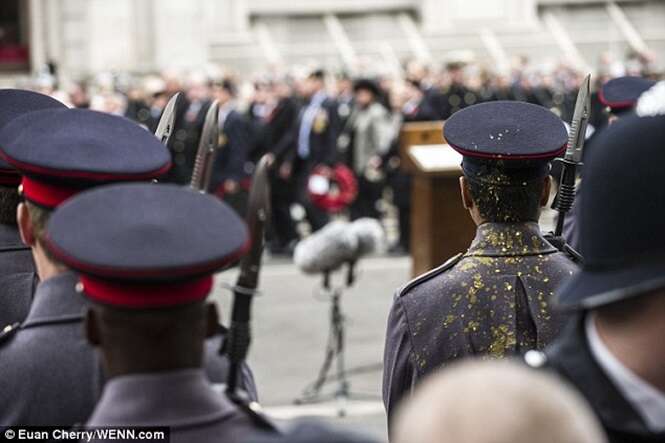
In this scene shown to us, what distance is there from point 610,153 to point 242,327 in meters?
0.80

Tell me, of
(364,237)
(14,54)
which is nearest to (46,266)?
(364,237)

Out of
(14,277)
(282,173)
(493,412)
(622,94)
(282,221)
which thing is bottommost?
(282,221)

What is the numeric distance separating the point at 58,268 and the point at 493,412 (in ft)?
5.39

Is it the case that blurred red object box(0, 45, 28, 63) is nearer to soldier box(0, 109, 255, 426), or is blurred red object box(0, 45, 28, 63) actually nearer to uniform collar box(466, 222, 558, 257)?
uniform collar box(466, 222, 558, 257)

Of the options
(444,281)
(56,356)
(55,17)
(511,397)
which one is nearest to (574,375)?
(511,397)

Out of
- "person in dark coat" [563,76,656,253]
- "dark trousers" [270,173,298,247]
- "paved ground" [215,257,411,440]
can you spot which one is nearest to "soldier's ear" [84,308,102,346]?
"person in dark coat" [563,76,656,253]

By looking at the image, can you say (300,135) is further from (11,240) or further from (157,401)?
(157,401)

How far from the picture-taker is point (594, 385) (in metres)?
2.47

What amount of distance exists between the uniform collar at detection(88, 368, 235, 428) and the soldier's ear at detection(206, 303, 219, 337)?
136mm

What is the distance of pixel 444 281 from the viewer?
3975 millimetres

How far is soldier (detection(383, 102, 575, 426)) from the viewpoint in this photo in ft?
12.7

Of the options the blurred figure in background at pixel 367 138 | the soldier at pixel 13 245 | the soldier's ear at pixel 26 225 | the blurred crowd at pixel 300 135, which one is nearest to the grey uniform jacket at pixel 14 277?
the soldier at pixel 13 245

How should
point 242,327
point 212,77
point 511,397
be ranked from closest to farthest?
1. point 511,397
2. point 242,327
3. point 212,77

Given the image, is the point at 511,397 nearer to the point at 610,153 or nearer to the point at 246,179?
the point at 610,153
